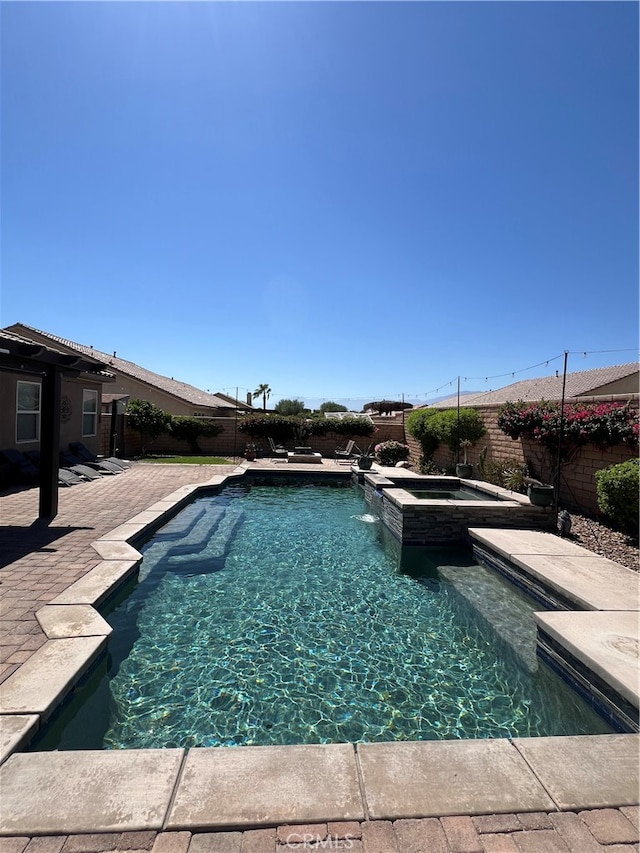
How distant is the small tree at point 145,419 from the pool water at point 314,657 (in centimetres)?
1222

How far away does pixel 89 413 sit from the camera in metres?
14.6

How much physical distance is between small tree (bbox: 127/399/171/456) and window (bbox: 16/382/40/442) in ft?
21.7

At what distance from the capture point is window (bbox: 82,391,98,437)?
1423 cm

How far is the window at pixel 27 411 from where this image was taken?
10410 mm

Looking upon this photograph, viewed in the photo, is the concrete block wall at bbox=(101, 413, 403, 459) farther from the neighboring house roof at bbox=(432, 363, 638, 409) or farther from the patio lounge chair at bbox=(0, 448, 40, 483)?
the patio lounge chair at bbox=(0, 448, 40, 483)

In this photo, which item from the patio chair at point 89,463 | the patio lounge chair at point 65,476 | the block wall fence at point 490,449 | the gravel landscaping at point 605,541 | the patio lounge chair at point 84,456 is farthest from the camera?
the patio lounge chair at point 84,456

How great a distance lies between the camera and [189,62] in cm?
781

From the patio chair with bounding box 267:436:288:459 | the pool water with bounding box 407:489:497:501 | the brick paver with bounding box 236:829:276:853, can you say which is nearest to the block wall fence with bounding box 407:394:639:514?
the pool water with bounding box 407:489:497:501

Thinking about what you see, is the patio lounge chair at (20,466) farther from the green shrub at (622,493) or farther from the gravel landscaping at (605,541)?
the green shrub at (622,493)

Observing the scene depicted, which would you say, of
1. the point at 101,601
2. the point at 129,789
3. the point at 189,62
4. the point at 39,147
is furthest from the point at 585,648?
the point at 39,147

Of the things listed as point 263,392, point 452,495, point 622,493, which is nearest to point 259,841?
point 622,493

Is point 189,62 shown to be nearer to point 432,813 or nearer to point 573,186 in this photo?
point 573,186

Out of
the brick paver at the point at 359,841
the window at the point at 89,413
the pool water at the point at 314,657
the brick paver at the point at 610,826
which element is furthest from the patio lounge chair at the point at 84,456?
the brick paver at the point at 610,826

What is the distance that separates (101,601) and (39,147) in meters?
10.1
